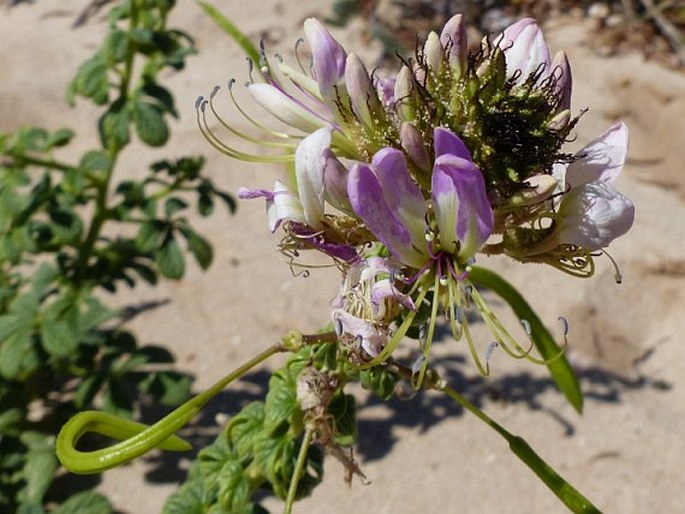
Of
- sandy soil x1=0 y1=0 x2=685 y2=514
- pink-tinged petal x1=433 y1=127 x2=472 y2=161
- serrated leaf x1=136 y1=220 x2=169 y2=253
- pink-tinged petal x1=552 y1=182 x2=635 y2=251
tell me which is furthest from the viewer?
sandy soil x1=0 y1=0 x2=685 y2=514

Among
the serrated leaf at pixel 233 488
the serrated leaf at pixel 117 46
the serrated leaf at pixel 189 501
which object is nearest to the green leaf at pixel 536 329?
the serrated leaf at pixel 233 488

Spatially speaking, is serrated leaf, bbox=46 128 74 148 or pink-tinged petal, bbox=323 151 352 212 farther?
serrated leaf, bbox=46 128 74 148

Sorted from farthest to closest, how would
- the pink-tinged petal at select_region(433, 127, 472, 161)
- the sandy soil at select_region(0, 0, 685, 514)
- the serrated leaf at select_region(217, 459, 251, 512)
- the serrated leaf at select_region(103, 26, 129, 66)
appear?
the sandy soil at select_region(0, 0, 685, 514), the serrated leaf at select_region(103, 26, 129, 66), the serrated leaf at select_region(217, 459, 251, 512), the pink-tinged petal at select_region(433, 127, 472, 161)

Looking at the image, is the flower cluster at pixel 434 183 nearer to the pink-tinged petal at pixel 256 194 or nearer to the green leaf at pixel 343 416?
the pink-tinged petal at pixel 256 194

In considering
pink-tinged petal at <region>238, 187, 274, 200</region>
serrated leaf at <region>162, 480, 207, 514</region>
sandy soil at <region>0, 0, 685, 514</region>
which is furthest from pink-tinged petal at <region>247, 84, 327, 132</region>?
sandy soil at <region>0, 0, 685, 514</region>

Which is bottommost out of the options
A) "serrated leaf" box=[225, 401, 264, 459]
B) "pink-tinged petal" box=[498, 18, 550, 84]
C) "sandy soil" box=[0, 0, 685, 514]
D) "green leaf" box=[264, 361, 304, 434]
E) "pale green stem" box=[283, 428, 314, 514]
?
"sandy soil" box=[0, 0, 685, 514]

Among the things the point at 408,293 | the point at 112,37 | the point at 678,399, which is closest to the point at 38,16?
the point at 112,37

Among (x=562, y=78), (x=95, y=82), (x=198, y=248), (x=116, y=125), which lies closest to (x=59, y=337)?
(x=198, y=248)

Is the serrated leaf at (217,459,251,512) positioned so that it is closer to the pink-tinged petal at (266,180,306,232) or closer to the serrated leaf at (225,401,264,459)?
the serrated leaf at (225,401,264,459)

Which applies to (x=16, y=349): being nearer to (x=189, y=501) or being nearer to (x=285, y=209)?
(x=189, y=501)
